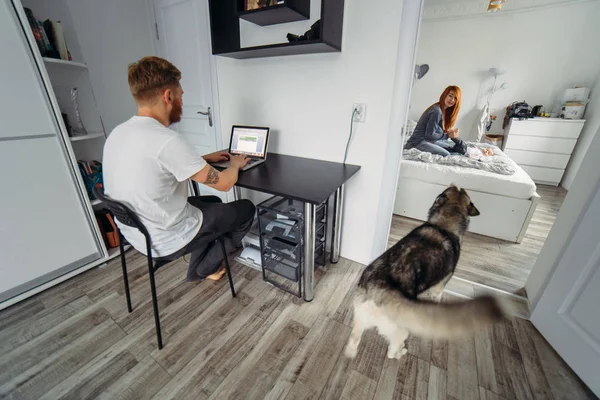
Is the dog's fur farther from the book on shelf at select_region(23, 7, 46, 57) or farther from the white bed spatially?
the book on shelf at select_region(23, 7, 46, 57)

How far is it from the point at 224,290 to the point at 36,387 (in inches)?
35.6

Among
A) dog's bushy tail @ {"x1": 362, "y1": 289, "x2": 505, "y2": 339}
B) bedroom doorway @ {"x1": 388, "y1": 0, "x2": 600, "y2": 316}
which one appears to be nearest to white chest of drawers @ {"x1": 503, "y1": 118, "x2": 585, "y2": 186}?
bedroom doorway @ {"x1": 388, "y1": 0, "x2": 600, "y2": 316}

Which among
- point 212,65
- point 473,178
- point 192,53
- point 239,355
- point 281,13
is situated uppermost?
point 281,13

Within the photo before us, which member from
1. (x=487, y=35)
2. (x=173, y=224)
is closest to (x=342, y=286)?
(x=173, y=224)

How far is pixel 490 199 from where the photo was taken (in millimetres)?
2174

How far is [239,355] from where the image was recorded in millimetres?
1205

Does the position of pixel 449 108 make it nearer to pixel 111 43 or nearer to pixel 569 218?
pixel 569 218

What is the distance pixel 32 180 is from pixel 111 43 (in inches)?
53.6

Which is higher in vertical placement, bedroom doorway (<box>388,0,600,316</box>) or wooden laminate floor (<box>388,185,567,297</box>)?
A: bedroom doorway (<box>388,0,600,316</box>)

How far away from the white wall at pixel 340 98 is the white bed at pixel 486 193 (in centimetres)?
103

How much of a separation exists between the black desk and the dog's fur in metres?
0.39

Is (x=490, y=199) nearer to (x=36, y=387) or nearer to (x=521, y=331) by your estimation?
(x=521, y=331)

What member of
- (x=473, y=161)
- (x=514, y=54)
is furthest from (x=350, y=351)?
(x=514, y=54)

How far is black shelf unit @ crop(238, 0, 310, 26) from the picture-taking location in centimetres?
134
